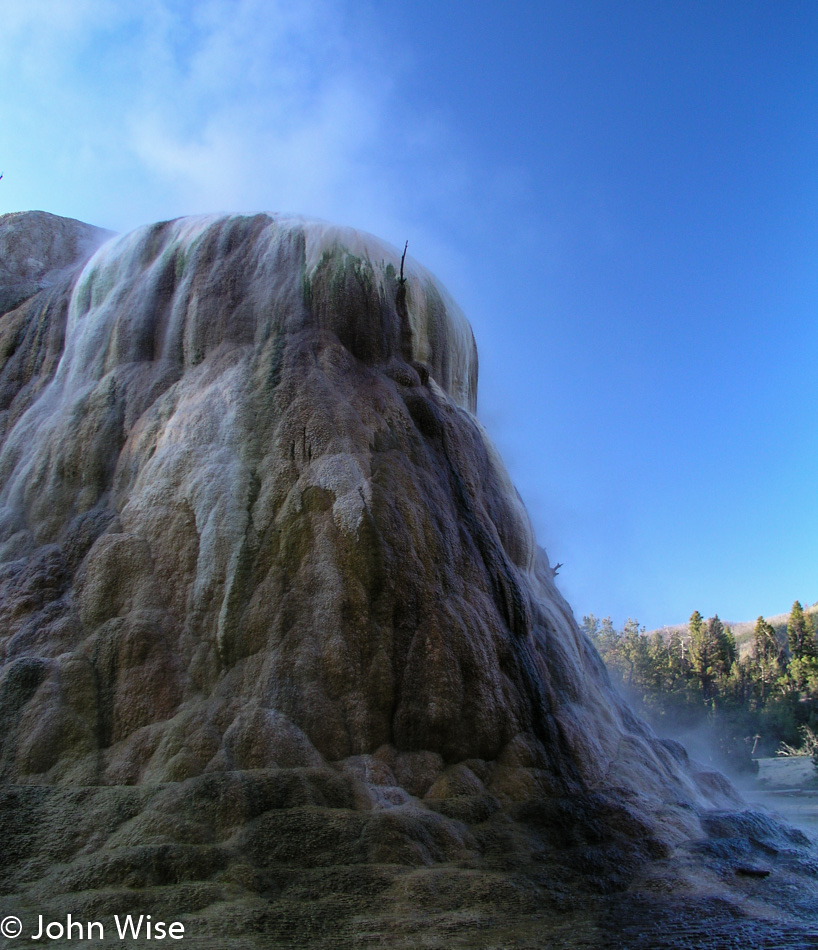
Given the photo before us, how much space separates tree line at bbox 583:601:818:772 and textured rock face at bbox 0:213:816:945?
77.0 feet

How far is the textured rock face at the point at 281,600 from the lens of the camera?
8500 millimetres

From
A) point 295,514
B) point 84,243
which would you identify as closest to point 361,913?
point 295,514

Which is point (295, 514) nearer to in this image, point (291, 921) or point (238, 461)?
point (238, 461)

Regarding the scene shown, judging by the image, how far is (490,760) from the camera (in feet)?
32.1

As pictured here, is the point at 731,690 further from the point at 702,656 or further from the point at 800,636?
the point at 800,636

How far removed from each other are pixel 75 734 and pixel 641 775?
7901 mm

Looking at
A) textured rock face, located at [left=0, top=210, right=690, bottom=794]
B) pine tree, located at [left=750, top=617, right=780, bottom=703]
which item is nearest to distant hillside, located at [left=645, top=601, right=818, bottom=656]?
pine tree, located at [left=750, top=617, right=780, bottom=703]

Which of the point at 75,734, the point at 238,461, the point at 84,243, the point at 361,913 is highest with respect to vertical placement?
the point at 84,243

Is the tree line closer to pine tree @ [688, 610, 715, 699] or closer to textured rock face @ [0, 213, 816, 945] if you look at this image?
pine tree @ [688, 610, 715, 699]

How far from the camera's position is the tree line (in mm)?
33031

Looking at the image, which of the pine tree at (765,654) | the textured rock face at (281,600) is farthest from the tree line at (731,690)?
the textured rock face at (281,600)

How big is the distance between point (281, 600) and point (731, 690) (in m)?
33.6

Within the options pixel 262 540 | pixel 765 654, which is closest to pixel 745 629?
pixel 765 654

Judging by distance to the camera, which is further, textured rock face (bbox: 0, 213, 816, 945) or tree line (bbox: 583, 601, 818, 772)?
tree line (bbox: 583, 601, 818, 772)
